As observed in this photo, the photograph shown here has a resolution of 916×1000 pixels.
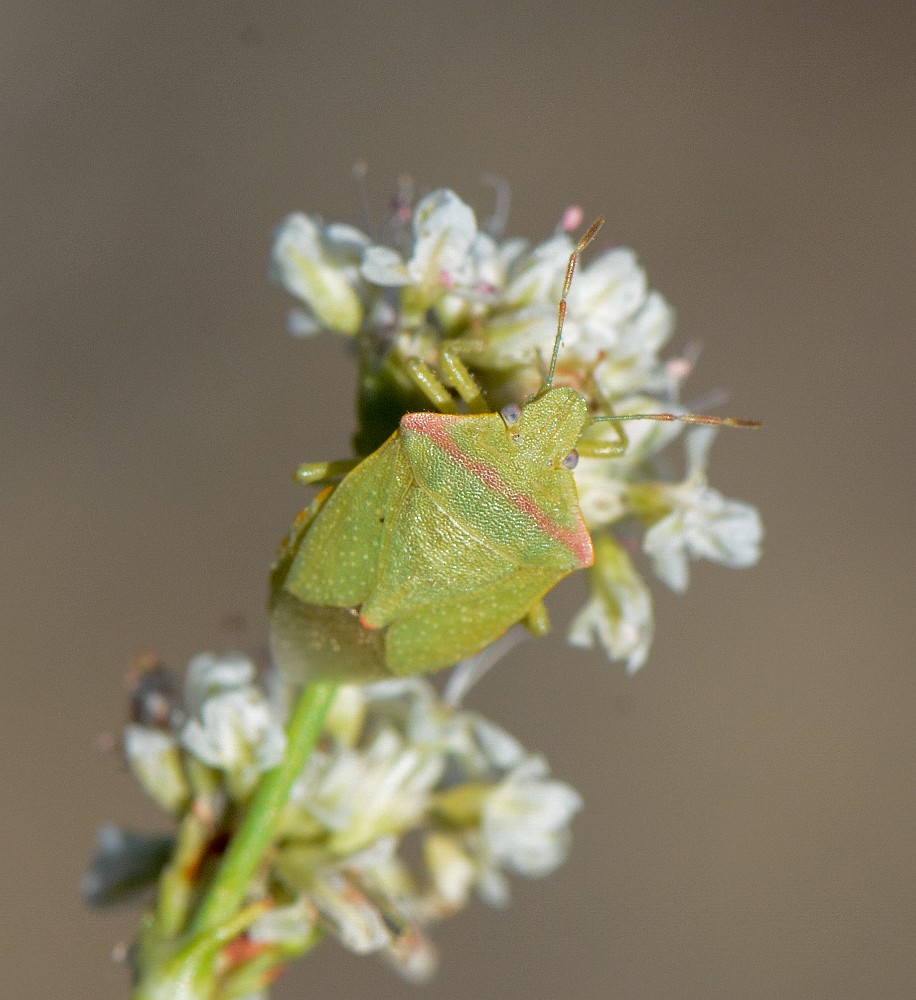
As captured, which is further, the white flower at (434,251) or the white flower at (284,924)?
the white flower at (434,251)

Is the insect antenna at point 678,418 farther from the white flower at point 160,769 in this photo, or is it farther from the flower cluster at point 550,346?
the white flower at point 160,769

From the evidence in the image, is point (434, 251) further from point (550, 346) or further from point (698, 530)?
point (698, 530)

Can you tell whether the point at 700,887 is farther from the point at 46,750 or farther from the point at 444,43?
the point at 444,43

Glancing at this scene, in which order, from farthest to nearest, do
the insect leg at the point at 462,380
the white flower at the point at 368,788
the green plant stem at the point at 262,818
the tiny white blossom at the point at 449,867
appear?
the tiny white blossom at the point at 449,867 < the white flower at the point at 368,788 < the insect leg at the point at 462,380 < the green plant stem at the point at 262,818

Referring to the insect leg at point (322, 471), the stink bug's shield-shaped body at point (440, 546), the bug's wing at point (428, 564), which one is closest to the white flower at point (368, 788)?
the stink bug's shield-shaped body at point (440, 546)

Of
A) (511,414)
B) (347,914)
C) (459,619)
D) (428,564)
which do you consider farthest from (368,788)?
(511,414)

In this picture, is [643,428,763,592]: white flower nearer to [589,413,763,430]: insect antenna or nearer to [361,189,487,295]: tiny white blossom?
[589,413,763,430]: insect antenna
